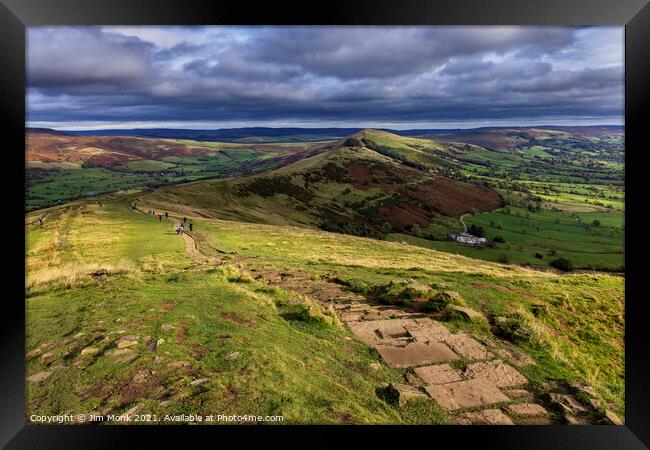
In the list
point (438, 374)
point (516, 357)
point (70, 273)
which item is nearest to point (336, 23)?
point (438, 374)

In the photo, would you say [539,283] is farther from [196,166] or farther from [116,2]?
[196,166]

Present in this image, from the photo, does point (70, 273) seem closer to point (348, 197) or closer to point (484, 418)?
point (484, 418)

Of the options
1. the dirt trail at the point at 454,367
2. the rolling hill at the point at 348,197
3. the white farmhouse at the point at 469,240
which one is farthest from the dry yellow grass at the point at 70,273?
the white farmhouse at the point at 469,240

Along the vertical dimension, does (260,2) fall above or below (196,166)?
below

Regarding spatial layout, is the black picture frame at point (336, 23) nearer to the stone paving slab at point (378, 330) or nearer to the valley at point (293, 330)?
the valley at point (293, 330)

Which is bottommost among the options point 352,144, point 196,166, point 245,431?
point 245,431

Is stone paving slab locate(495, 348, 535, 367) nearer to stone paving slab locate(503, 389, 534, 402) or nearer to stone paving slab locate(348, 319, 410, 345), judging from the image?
stone paving slab locate(503, 389, 534, 402)

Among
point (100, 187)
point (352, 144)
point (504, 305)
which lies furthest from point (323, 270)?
point (352, 144)
